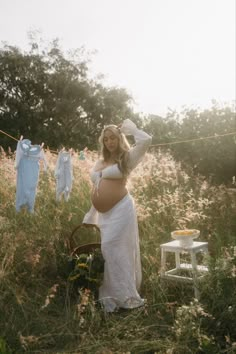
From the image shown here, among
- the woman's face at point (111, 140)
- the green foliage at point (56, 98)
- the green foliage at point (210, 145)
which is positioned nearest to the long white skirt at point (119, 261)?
the woman's face at point (111, 140)

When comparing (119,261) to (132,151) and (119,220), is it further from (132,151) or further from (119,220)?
(132,151)

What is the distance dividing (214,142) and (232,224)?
4626 mm

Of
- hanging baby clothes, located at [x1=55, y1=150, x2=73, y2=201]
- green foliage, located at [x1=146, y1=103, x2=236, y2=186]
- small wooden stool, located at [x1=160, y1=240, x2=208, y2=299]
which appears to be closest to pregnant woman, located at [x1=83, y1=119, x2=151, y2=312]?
small wooden stool, located at [x1=160, y1=240, x2=208, y2=299]

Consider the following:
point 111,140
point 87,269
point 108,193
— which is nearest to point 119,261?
point 87,269

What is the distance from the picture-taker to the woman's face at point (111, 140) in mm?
4246

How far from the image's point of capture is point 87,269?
4082mm

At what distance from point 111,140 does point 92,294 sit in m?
1.53

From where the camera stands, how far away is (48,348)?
3.23 meters

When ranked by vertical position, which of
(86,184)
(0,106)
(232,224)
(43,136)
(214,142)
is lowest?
(232,224)

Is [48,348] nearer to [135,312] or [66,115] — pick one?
[135,312]

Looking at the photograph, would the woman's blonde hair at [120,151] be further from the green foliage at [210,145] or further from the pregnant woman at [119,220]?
the green foliage at [210,145]

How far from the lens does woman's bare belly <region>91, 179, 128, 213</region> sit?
13.8ft

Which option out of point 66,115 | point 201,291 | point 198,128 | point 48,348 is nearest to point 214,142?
point 198,128

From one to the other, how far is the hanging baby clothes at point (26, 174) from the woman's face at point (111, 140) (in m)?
1.05
